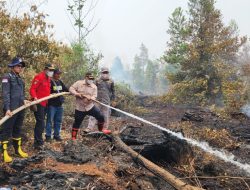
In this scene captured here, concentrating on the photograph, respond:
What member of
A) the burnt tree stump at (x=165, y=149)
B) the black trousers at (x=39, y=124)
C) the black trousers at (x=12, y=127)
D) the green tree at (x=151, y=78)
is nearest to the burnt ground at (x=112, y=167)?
the burnt tree stump at (x=165, y=149)

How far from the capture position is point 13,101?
7227mm

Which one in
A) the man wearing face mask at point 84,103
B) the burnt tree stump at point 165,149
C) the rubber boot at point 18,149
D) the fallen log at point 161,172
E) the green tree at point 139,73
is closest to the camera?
the fallen log at point 161,172

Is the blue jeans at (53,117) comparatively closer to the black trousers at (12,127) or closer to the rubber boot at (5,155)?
the black trousers at (12,127)

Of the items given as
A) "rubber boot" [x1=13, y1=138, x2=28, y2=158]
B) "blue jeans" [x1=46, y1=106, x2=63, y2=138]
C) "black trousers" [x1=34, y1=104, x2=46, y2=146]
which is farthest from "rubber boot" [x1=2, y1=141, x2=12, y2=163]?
"blue jeans" [x1=46, y1=106, x2=63, y2=138]

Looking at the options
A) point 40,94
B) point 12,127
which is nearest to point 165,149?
point 40,94

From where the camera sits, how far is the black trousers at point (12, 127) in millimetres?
7074

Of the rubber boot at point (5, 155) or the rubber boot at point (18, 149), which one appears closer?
the rubber boot at point (5, 155)

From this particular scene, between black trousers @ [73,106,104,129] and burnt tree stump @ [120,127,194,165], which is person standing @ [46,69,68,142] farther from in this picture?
burnt tree stump @ [120,127,194,165]

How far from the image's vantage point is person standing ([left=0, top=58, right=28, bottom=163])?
7004mm

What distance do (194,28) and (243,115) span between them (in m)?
9.12

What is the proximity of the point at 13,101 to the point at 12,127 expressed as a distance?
535 millimetres

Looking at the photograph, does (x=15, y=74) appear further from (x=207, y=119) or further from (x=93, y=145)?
(x=207, y=119)

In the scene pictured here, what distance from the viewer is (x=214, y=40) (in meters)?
23.9

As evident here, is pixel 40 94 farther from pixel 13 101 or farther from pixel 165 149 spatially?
pixel 165 149
